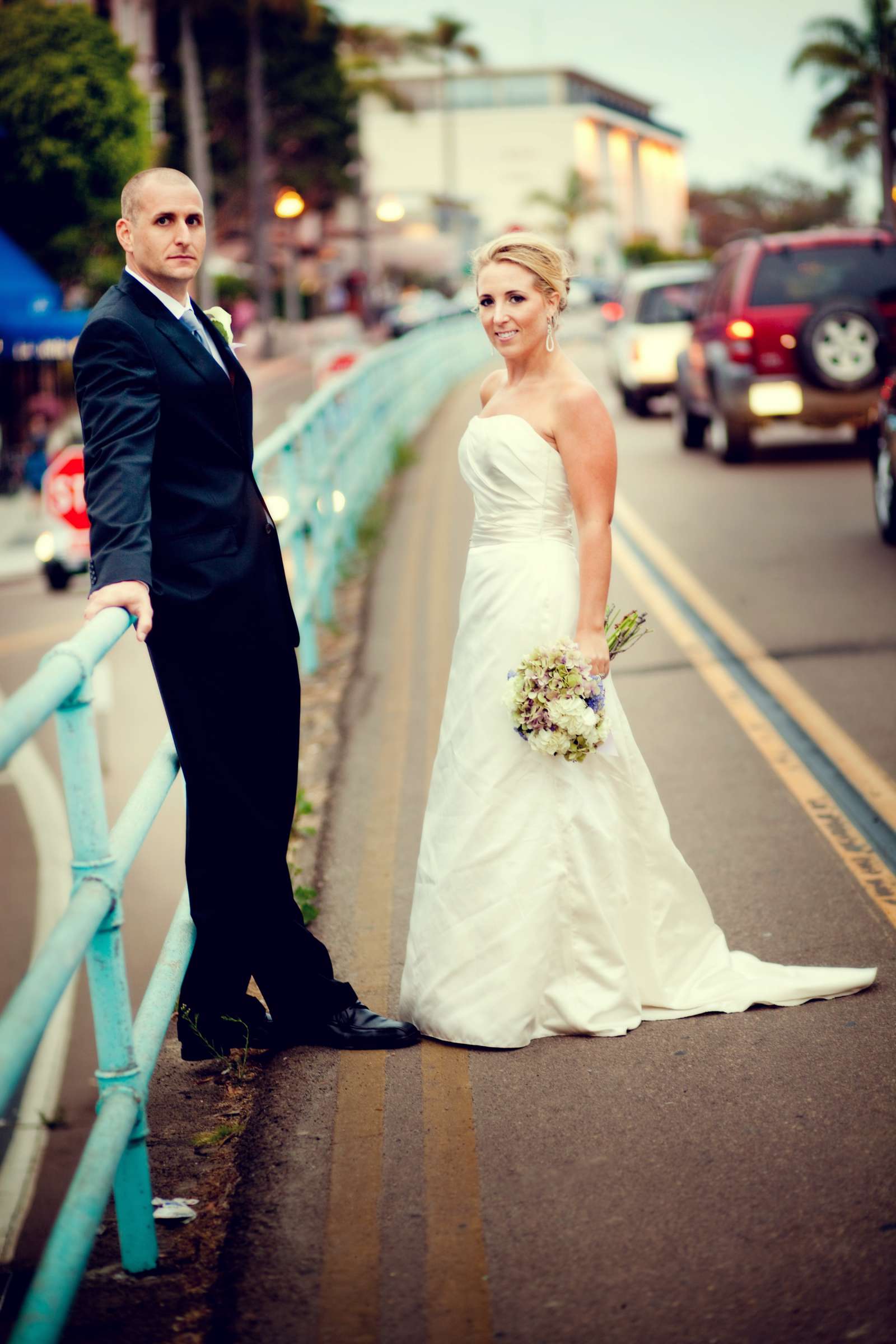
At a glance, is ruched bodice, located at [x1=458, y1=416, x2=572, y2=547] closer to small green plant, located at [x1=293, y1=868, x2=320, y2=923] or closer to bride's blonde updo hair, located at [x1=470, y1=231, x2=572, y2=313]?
bride's blonde updo hair, located at [x1=470, y1=231, x2=572, y2=313]

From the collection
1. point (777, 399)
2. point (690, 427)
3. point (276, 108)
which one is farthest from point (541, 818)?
point (276, 108)

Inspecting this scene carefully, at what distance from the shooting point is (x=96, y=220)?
2348 centimetres

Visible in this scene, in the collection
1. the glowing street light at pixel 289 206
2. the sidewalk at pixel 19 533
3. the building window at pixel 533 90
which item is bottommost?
the sidewalk at pixel 19 533

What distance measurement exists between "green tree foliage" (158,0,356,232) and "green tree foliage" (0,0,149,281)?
90.8 feet

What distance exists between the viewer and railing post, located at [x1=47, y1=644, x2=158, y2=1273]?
273cm

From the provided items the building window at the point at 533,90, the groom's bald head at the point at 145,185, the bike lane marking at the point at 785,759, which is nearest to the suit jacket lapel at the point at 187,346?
the groom's bald head at the point at 145,185

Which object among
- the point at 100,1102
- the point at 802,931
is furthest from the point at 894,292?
the point at 100,1102

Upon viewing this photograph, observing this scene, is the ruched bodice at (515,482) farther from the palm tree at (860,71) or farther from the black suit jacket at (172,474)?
the palm tree at (860,71)

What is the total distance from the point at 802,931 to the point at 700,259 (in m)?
77.7

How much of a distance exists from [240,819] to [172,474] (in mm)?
848

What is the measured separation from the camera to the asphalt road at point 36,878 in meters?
7.46

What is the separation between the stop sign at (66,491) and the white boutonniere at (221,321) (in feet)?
33.6

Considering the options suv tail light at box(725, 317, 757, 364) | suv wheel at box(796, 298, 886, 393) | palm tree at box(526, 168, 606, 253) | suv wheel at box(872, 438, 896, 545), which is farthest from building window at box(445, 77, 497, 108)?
suv wheel at box(872, 438, 896, 545)

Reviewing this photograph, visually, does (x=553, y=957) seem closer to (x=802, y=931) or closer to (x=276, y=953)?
(x=276, y=953)
